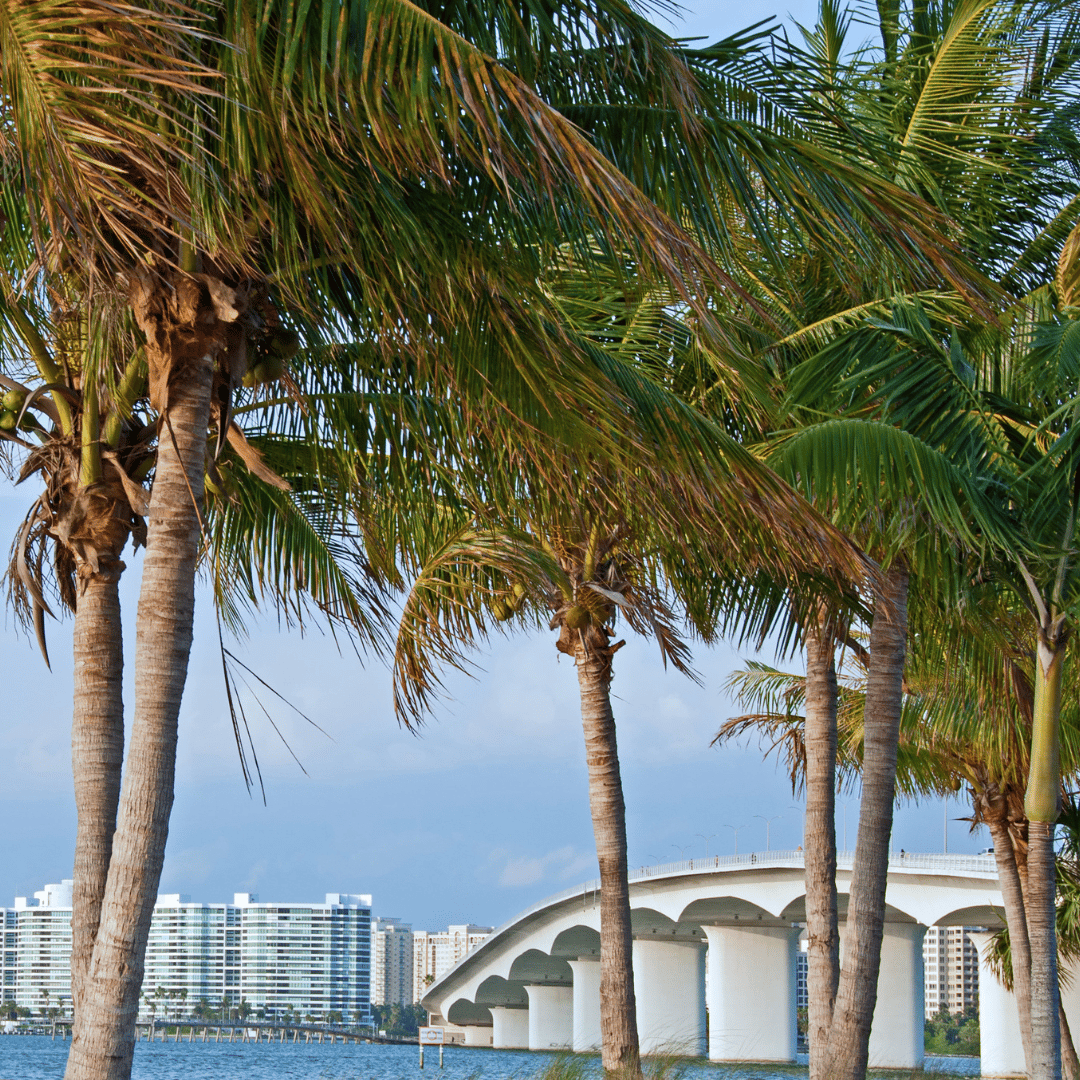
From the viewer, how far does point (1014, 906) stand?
67.9 feet

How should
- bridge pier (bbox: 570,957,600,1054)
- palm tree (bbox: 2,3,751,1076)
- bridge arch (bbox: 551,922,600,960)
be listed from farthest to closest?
bridge pier (bbox: 570,957,600,1054) → bridge arch (bbox: 551,922,600,960) → palm tree (bbox: 2,3,751,1076)

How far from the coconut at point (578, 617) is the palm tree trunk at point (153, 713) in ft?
25.1

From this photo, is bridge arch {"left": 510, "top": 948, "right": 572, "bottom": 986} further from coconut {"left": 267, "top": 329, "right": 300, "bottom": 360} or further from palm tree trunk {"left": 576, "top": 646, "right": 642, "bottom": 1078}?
coconut {"left": 267, "top": 329, "right": 300, "bottom": 360}

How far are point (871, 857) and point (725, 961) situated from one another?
156ft

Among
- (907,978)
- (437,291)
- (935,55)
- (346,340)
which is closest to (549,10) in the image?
(437,291)

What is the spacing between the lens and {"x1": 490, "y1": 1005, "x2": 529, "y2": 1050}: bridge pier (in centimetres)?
7538

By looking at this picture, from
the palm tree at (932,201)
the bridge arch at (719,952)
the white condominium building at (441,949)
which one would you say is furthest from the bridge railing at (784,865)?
the white condominium building at (441,949)

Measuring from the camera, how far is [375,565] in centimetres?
1023

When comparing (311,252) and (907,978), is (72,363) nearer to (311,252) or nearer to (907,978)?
(311,252)

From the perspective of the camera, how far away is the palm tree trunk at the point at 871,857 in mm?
10688

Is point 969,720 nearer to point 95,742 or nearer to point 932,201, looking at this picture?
point 932,201

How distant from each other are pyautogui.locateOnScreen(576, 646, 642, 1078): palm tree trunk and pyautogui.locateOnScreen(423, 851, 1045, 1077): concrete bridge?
79.5 feet

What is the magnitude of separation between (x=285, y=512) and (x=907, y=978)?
41729mm

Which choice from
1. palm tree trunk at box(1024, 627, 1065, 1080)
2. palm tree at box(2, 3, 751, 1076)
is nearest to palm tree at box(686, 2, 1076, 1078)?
palm tree trunk at box(1024, 627, 1065, 1080)
